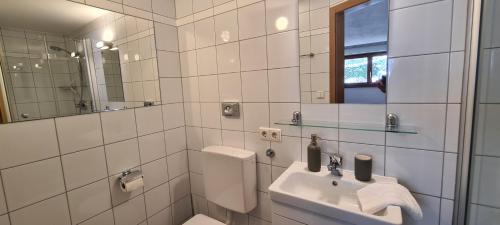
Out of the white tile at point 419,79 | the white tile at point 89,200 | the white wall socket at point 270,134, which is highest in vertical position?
the white tile at point 419,79

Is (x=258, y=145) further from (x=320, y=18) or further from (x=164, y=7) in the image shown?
(x=164, y=7)

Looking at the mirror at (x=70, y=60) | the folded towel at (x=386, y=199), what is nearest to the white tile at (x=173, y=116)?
the mirror at (x=70, y=60)

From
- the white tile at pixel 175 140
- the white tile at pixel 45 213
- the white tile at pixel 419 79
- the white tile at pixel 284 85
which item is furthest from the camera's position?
the white tile at pixel 175 140

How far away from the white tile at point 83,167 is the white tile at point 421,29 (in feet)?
5.40

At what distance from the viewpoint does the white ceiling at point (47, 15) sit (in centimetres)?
99

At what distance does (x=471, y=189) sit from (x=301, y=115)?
2.54ft

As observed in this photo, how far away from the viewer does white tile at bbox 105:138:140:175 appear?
51.9 inches

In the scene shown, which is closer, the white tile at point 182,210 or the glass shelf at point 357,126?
the glass shelf at point 357,126

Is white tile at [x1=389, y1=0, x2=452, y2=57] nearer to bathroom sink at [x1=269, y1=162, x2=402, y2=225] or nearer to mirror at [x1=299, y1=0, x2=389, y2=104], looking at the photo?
mirror at [x1=299, y1=0, x2=389, y2=104]

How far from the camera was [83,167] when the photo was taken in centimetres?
120

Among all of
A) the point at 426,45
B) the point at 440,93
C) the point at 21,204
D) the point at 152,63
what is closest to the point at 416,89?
the point at 440,93

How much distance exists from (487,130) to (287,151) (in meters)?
0.87

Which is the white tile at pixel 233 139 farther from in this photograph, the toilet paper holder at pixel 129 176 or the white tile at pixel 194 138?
the toilet paper holder at pixel 129 176

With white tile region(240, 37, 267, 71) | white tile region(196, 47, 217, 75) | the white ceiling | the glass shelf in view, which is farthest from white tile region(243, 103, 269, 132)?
the white ceiling
